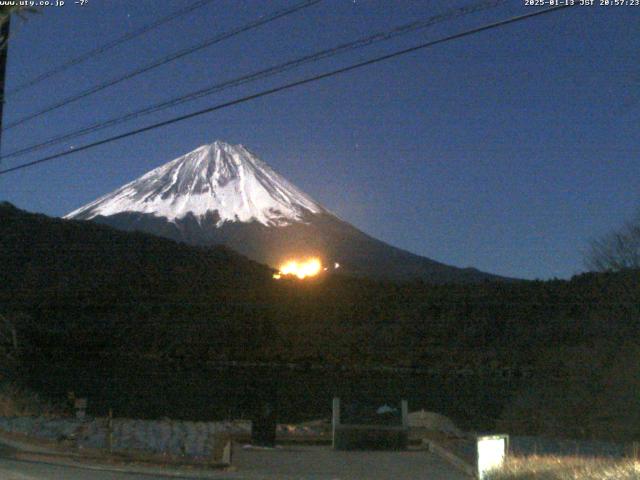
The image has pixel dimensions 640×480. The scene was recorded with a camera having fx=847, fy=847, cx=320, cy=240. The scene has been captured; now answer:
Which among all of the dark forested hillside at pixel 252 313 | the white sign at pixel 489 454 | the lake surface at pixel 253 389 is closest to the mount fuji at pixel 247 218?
the dark forested hillside at pixel 252 313

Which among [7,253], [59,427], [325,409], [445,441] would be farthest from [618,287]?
[7,253]

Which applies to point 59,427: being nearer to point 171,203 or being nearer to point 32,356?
point 32,356

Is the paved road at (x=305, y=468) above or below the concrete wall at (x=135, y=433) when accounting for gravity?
below

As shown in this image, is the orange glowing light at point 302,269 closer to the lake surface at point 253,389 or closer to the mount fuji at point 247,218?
the mount fuji at point 247,218

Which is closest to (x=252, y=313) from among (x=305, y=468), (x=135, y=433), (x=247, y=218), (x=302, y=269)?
(x=302, y=269)

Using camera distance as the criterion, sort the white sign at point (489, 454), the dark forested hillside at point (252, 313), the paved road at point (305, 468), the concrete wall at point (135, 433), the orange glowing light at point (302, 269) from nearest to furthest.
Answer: the white sign at point (489, 454)
the paved road at point (305, 468)
the concrete wall at point (135, 433)
the dark forested hillside at point (252, 313)
the orange glowing light at point (302, 269)

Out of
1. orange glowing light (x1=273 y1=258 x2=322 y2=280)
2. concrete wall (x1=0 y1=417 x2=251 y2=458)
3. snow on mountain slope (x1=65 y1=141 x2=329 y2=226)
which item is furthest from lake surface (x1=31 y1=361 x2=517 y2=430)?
snow on mountain slope (x1=65 y1=141 x2=329 y2=226)
